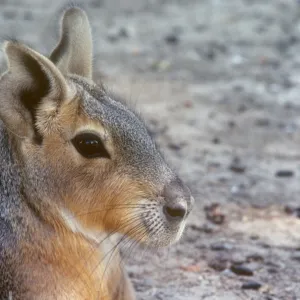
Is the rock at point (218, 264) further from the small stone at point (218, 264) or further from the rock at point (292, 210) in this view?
the rock at point (292, 210)

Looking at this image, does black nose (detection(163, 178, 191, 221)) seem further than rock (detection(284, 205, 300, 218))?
No

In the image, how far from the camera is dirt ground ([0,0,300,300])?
4.92 m

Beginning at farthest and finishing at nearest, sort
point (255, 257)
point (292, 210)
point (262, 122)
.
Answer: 1. point (262, 122)
2. point (292, 210)
3. point (255, 257)

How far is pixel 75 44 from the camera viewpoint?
4.16 metres

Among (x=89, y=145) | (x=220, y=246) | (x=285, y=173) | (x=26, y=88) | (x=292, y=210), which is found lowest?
(x=285, y=173)

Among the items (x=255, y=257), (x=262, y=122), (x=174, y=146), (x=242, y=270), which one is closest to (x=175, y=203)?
(x=242, y=270)

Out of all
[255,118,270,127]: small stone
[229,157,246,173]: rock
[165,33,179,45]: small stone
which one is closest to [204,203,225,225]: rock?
[229,157,246,173]: rock

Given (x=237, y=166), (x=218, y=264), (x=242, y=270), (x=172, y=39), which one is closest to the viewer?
(x=242, y=270)

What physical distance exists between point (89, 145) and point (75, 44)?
0.81 m

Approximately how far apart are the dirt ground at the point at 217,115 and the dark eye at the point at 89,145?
1.17m

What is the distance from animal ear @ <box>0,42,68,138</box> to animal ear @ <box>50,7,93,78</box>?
544 mm

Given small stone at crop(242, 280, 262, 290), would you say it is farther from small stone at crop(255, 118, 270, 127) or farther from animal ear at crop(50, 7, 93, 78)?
small stone at crop(255, 118, 270, 127)

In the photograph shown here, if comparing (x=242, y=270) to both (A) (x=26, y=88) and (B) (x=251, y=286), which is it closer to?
(B) (x=251, y=286)

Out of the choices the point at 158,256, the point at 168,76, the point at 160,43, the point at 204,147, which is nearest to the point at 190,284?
the point at 158,256
